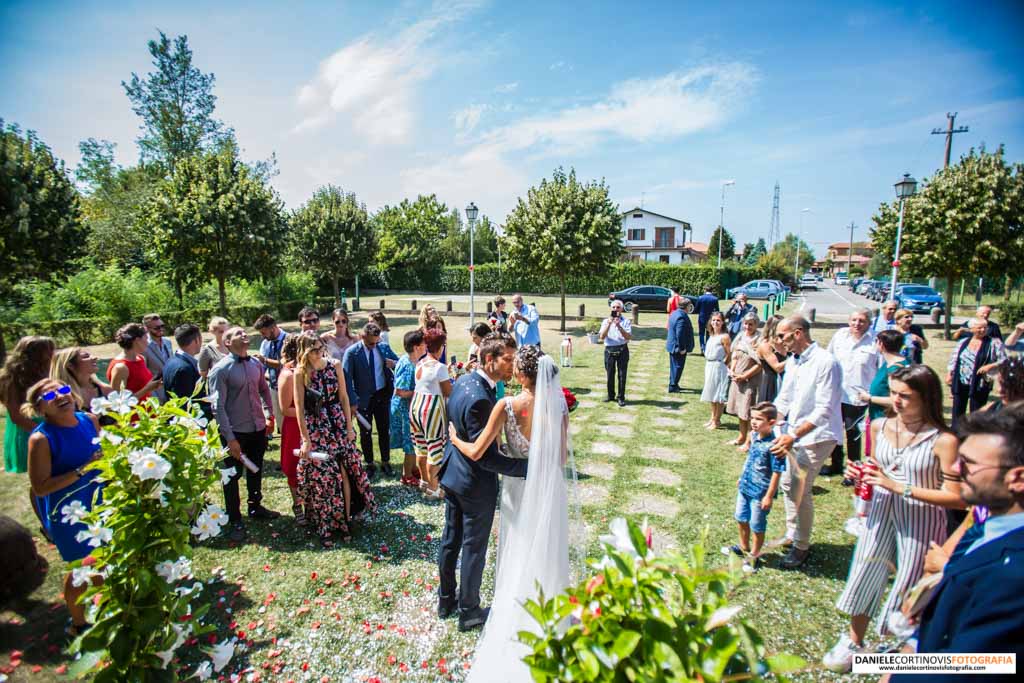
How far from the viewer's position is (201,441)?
2.46 m

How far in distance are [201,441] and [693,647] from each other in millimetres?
2441

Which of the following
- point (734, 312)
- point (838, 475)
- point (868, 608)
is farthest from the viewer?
point (734, 312)

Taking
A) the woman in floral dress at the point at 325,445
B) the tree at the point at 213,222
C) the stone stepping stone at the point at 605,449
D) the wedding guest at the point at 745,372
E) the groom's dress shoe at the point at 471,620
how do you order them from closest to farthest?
the groom's dress shoe at the point at 471,620 → the woman in floral dress at the point at 325,445 → the wedding guest at the point at 745,372 → the stone stepping stone at the point at 605,449 → the tree at the point at 213,222

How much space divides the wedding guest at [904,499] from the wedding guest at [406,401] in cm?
445

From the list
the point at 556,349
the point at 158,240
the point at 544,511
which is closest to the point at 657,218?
the point at 556,349

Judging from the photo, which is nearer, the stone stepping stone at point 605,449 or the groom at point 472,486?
the groom at point 472,486

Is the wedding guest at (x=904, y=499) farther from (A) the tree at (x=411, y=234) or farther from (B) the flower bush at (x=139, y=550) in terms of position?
(A) the tree at (x=411, y=234)

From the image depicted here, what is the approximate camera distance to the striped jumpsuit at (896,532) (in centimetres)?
296

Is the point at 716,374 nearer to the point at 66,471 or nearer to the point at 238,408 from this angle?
the point at 238,408

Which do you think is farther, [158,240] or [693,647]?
[158,240]

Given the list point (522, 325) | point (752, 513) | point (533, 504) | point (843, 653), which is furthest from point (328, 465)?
point (522, 325)

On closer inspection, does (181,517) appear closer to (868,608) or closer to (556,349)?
(868,608)

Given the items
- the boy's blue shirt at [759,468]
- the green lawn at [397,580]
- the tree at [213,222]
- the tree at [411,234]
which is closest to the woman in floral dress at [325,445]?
the green lawn at [397,580]

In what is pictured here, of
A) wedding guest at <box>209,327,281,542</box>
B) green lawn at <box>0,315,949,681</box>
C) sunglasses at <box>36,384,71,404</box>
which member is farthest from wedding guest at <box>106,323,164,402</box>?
sunglasses at <box>36,384,71,404</box>
